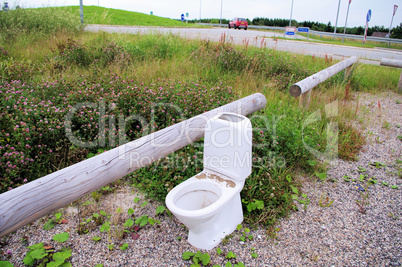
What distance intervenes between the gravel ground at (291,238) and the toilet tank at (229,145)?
61 centimetres

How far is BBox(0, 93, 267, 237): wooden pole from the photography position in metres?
1.51

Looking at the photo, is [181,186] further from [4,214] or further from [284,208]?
[4,214]

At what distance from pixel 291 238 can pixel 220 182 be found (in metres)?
0.81

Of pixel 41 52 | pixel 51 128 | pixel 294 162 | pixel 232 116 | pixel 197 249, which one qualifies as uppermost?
pixel 41 52

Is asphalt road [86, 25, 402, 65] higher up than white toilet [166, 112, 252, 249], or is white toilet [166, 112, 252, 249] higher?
asphalt road [86, 25, 402, 65]

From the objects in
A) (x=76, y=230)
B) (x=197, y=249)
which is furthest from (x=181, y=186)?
(x=76, y=230)

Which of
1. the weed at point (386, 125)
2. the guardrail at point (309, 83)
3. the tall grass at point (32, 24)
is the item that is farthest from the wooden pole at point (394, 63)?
the tall grass at point (32, 24)

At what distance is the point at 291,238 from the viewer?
96.2 inches

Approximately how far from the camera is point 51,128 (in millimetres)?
3051

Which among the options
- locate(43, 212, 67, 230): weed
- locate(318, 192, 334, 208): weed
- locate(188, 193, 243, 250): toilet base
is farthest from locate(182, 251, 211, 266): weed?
locate(318, 192, 334, 208): weed

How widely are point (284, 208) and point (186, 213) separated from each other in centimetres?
121

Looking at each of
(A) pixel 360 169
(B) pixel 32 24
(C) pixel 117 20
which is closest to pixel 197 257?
(A) pixel 360 169

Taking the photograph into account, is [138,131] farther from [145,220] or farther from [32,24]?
[32,24]

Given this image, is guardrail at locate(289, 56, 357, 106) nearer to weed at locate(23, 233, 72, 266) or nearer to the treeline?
weed at locate(23, 233, 72, 266)
